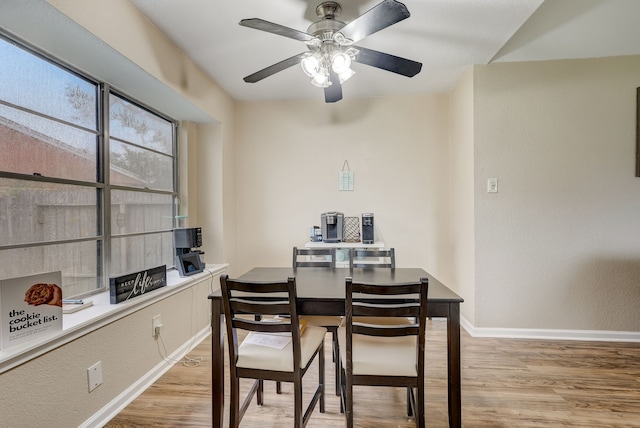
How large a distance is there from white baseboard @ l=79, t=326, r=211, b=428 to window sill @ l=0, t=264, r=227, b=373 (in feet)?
1.54

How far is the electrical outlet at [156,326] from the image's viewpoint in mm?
2176

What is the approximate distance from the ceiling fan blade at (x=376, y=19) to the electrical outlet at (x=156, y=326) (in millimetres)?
2202

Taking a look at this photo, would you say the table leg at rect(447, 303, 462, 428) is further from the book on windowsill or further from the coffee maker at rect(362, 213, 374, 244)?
the book on windowsill

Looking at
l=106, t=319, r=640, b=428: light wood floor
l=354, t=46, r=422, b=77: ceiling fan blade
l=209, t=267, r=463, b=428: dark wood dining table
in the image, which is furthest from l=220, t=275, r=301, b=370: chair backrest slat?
l=354, t=46, r=422, b=77: ceiling fan blade

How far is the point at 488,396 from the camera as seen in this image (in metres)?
1.97

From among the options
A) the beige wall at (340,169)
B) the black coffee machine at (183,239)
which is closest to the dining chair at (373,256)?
the beige wall at (340,169)

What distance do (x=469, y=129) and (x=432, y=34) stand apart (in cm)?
103

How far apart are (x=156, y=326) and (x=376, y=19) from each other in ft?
7.74

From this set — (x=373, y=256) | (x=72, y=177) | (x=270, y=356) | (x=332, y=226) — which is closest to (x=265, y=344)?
(x=270, y=356)

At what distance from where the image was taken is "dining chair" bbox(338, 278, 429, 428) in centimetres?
139

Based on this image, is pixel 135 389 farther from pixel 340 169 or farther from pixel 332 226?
pixel 340 169

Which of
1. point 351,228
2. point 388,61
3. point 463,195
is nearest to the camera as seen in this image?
point 388,61

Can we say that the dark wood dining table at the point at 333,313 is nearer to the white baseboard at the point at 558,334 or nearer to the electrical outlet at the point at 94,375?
the electrical outlet at the point at 94,375

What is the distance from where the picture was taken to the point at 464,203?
122 inches
